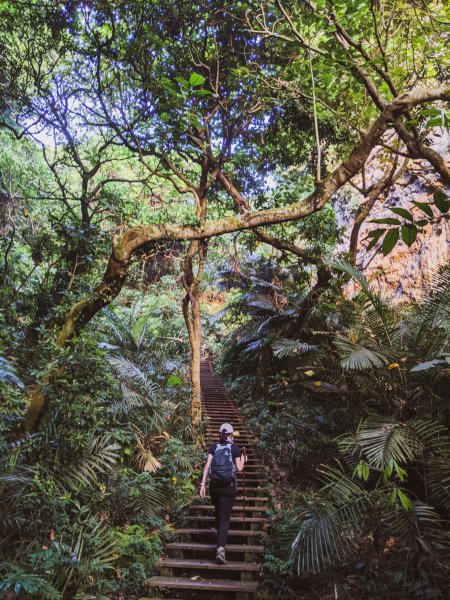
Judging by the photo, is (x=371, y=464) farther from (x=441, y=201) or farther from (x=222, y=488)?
(x=441, y=201)

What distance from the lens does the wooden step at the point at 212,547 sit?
4.78 m

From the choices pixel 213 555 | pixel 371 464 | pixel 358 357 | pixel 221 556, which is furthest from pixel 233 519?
pixel 358 357

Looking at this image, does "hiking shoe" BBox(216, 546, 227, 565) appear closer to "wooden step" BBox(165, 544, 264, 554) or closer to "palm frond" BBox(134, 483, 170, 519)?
"wooden step" BBox(165, 544, 264, 554)

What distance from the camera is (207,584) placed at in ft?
13.6

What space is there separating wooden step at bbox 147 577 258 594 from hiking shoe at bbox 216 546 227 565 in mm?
208

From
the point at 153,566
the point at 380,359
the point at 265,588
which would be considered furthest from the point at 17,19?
the point at 265,588

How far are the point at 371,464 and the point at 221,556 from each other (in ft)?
6.29

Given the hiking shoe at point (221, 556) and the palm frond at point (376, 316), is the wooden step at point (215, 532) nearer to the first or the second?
the hiking shoe at point (221, 556)

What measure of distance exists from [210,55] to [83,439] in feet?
20.7

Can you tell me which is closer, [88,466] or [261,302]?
[88,466]

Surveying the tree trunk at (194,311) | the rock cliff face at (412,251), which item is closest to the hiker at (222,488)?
the tree trunk at (194,311)

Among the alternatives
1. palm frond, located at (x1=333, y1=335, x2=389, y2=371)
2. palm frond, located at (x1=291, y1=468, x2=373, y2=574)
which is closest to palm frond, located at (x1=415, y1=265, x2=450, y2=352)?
palm frond, located at (x1=333, y1=335, x2=389, y2=371)

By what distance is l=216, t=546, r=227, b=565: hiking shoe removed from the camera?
4.50 m

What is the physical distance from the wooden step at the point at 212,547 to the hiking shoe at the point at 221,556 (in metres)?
0.26
